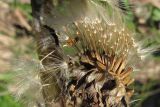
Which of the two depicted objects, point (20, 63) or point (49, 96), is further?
point (20, 63)

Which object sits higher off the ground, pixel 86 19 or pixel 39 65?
pixel 86 19

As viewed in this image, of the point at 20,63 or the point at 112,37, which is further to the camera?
the point at 20,63

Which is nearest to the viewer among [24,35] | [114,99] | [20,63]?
[114,99]

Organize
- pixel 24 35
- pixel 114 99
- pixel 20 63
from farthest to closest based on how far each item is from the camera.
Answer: pixel 24 35
pixel 20 63
pixel 114 99

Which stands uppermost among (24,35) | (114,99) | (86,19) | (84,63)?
(86,19)

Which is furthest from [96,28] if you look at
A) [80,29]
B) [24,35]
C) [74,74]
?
[24,35]

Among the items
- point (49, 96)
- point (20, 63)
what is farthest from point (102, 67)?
point (20, 63)

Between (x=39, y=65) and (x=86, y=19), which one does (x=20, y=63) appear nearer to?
(x=39, y=65)

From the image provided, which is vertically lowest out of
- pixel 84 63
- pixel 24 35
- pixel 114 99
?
pixel 24 35

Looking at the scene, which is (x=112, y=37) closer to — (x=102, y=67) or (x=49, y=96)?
(x=102, y=67)
